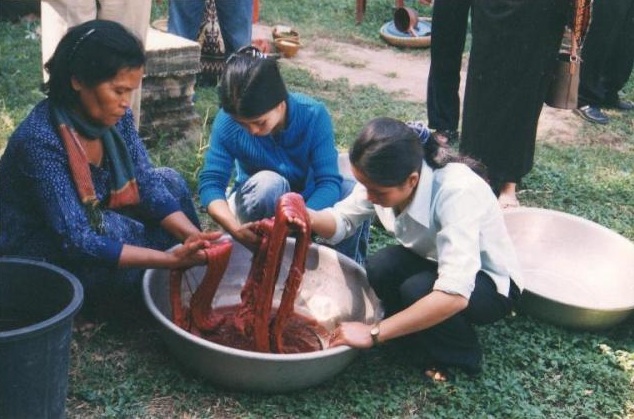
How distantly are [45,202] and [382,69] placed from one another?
200 inches

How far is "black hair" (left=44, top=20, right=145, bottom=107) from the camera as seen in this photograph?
2.54m

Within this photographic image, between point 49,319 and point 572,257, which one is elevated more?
point 49,319

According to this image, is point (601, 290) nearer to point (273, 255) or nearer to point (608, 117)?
point (273, 255)

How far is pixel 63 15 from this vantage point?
12.3 feet

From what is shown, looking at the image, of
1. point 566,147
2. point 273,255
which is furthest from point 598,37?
point 273,255

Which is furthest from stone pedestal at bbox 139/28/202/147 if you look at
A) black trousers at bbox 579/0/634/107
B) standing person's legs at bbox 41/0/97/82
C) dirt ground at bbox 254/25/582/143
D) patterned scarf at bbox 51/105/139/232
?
black trousers at bbox 579/0/634/107

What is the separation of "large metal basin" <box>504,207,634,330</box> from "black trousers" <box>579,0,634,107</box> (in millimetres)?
2714

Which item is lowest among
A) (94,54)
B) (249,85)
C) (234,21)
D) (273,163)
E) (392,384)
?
(392,384)

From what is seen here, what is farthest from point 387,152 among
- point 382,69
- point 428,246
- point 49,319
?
point 382,69

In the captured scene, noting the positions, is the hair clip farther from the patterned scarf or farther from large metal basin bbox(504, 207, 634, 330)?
large metal basin bbox(504, 207, 634, 330)

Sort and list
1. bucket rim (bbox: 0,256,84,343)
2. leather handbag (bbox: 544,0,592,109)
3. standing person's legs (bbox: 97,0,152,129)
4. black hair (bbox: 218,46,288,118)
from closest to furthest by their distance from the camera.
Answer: bucket rim (bbox: 0,256,84,343)
black hair (bbox: 218,46,288,118)
standing person's legs (bbox: 97,0,152,129)
leather handbag (bbox: 544,0,592,109)

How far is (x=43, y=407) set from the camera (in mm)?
2330

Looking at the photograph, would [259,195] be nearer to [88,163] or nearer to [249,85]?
[249,85]

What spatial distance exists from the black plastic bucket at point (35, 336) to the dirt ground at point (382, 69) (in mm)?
4078
